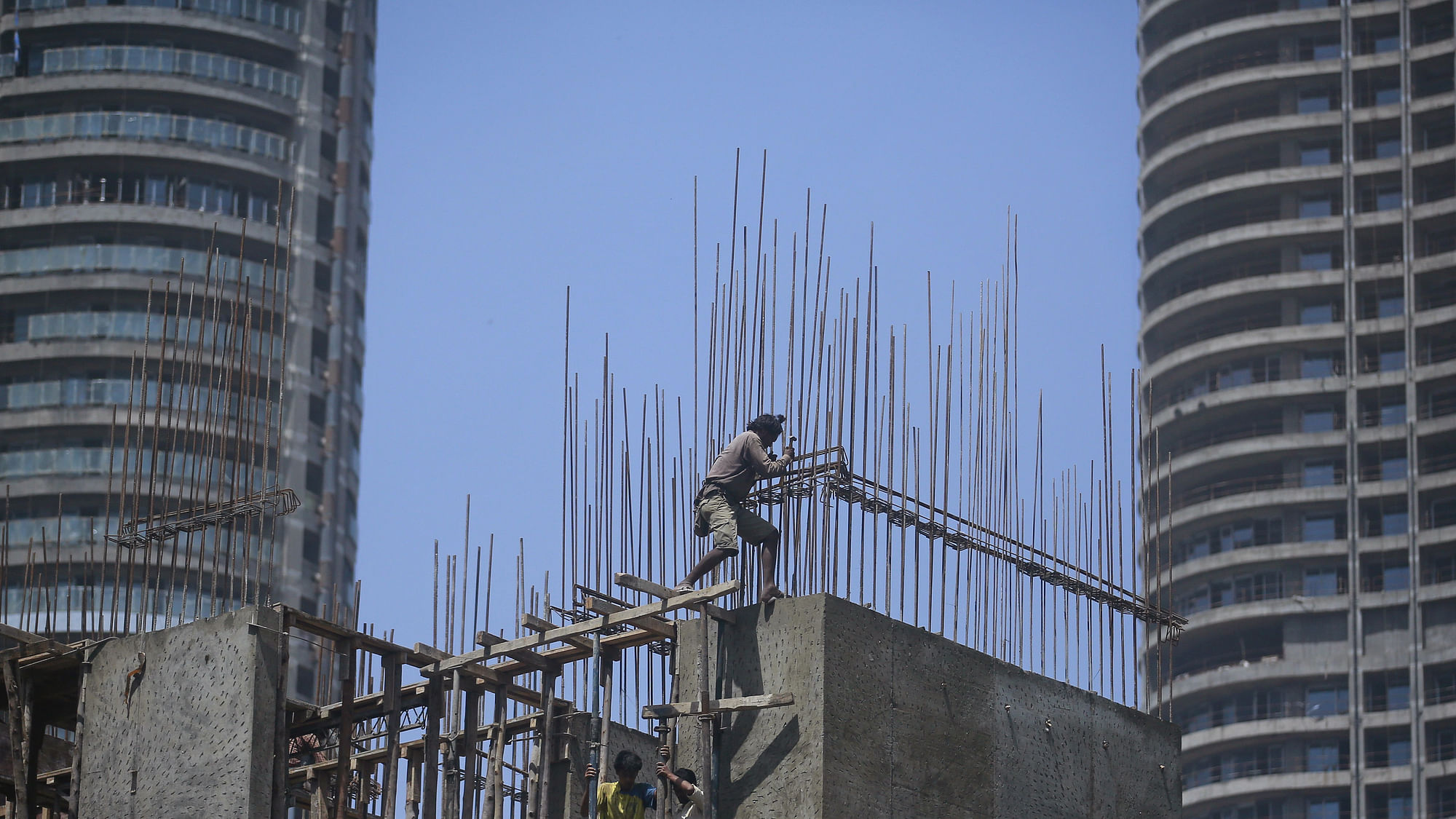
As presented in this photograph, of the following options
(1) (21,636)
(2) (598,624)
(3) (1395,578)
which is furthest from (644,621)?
(3) (1395,578)

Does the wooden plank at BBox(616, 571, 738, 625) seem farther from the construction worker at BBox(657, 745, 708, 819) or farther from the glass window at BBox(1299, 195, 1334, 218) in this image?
the glass window at BBox(1299, 195, 1334, 218)

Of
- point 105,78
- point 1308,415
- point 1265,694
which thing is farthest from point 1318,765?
point 105,78

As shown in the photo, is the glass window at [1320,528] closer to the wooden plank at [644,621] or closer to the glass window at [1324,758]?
the glass window at [1324,758]

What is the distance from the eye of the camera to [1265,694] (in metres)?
70.6

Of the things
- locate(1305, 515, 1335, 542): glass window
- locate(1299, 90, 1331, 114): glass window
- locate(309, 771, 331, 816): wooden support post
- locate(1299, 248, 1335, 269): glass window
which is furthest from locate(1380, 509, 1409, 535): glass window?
locate(309, 771, 331, 816): wooden support post

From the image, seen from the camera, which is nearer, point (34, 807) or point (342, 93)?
point (34, 807)

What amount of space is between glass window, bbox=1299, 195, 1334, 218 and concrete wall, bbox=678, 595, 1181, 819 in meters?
59.7

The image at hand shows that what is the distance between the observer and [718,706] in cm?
1695

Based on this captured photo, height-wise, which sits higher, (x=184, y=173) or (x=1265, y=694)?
(x=184, y=173)

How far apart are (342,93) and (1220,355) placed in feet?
103

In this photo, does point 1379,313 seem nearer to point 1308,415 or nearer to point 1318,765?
point 1308,415

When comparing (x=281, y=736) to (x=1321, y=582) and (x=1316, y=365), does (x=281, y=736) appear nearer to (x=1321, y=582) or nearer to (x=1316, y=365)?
(x=1321, y=582)

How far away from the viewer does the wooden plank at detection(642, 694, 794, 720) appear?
54.9 ft

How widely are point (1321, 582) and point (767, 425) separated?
5673 centimetres
